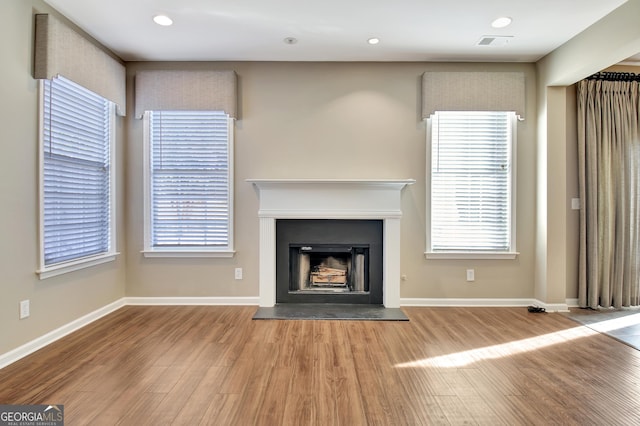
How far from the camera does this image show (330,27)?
3.07m

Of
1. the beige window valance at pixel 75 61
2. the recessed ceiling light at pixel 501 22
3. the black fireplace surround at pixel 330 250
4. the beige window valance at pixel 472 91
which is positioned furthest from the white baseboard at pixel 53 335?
the recessed ceiling light at pixel 501 22

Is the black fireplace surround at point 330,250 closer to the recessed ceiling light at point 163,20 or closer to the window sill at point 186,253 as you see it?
the window sill at point 186,253

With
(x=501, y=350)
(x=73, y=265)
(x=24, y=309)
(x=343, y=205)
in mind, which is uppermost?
(x=343, y=205)

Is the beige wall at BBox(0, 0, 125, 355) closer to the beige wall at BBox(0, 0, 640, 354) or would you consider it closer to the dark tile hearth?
the beige wall at BBox(0, 0, 640, 354)

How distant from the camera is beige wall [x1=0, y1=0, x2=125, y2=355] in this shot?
241 centimetres

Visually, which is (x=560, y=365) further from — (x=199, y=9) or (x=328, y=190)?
(x=199, y=9)

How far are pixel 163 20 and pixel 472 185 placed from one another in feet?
11.2

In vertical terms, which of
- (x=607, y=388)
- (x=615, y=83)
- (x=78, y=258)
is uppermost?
(x=615, y=83)

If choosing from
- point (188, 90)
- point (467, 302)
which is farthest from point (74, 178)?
point (467, 302)

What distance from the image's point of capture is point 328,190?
3.71m

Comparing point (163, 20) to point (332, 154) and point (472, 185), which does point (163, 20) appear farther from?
point (472, 185)

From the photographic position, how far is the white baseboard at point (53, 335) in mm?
2435

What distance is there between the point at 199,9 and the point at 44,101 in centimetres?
141

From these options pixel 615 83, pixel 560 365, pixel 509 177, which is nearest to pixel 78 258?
pixel 560 365
